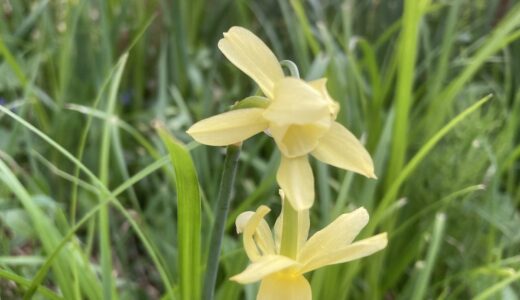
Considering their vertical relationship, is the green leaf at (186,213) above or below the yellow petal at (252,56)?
below

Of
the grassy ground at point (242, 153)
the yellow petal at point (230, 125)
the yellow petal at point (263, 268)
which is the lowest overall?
the grassy ground at point (242, 153)

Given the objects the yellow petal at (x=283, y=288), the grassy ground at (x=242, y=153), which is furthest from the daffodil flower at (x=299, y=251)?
the grassy ground at (x=242, y=153)

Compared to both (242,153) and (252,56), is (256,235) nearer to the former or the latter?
(252,56)

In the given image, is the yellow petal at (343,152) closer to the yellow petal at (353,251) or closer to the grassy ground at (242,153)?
the yellow petal at (353,251)

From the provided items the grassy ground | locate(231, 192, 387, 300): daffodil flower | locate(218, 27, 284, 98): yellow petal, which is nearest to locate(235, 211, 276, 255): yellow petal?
locate(231, 192, 387, 300): daffodil flower

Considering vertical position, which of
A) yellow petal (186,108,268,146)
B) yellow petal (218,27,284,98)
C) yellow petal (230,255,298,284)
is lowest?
yellow petal (230,255,298,284)

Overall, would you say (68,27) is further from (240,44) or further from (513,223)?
(240,44)

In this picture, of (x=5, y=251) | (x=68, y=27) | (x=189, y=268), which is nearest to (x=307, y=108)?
(x=189, y=268)

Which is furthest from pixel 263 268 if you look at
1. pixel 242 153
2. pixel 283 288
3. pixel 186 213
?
pixel 242 153

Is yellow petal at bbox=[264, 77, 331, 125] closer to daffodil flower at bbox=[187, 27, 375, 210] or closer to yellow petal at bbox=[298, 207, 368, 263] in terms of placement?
daffodil flower at bbox=[187, 27, 375, 210]
